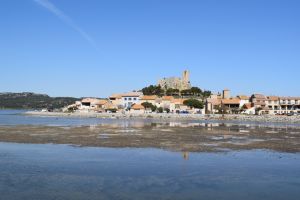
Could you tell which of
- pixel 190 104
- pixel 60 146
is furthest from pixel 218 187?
pixel 190 104

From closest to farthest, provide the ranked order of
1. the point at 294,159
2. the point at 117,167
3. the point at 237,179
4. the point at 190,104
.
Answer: the point at 237,179, the point at 117,167, the point at 294,159, the point at 190,104

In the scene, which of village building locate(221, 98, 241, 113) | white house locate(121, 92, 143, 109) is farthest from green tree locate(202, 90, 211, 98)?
white house locate(121, 92, 143, 109)

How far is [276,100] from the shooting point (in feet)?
403

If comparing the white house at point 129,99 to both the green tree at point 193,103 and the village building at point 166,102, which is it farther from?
the green tree at point 193,103

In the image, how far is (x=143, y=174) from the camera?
19.3 m

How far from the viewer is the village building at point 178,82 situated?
141500 mm

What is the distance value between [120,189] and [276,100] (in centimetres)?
11352

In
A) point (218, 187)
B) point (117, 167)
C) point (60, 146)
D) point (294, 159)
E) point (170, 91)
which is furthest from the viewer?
point (170, 91)

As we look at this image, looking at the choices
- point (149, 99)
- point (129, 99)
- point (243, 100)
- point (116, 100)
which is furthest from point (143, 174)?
point (116, 100)

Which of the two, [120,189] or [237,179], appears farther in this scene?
[237,179]

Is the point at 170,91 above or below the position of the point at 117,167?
above

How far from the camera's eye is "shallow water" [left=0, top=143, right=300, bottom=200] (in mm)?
15508

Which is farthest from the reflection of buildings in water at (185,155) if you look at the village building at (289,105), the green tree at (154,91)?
the green tree at (154,91)

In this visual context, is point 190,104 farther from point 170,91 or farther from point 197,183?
point 197,183
